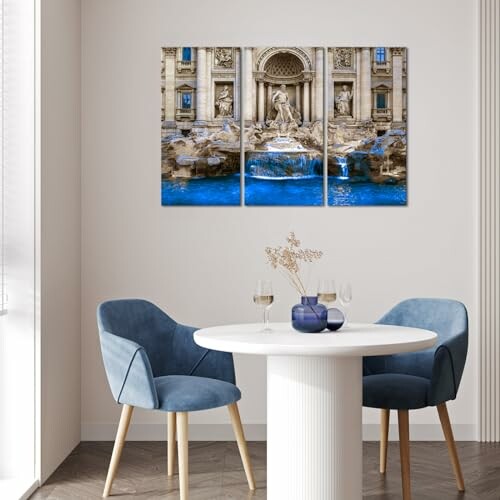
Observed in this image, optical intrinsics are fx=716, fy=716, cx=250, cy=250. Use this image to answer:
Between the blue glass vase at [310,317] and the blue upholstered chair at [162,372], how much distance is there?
0.48m

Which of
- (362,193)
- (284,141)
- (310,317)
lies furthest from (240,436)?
(284,141)

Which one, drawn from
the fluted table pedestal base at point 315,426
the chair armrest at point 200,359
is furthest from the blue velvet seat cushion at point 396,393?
the chair armrest at point 200,359

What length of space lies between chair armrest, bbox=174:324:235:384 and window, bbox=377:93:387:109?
71.2 inches

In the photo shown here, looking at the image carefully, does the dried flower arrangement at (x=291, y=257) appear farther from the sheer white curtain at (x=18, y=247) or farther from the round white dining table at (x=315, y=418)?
the sheer white curtain at (x=18, y=247)

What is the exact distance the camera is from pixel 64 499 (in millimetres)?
3201

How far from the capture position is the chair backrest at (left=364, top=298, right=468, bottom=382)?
3428 millimetres

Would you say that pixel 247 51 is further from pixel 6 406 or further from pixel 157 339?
pixel 6 406

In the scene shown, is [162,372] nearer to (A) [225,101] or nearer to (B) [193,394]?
(B) [193,394]

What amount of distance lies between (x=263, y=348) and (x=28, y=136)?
1659mm

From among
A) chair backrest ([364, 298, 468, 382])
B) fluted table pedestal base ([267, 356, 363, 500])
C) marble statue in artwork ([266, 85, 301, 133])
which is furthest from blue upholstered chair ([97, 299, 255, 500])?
marble statue in artwork ([266, 85, 301, 133])

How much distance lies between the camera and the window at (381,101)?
4.30 meters

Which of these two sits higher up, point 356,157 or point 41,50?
point 41,50

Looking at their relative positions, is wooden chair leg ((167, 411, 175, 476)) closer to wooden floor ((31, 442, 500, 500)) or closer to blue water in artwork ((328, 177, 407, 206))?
wooden floor ((31, 442, 500, 500))

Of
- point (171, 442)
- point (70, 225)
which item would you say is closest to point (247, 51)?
point (70, 225)
